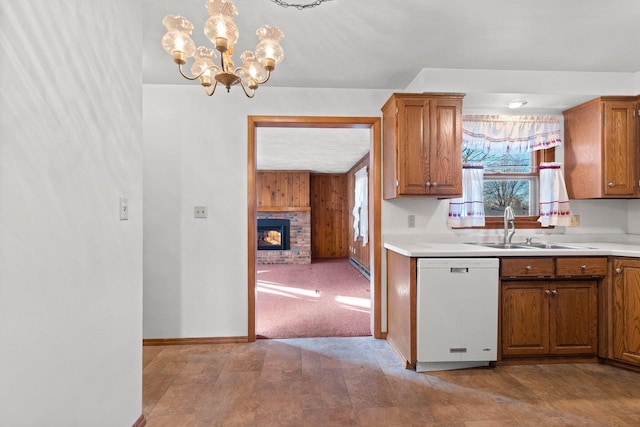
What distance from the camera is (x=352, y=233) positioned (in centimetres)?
754

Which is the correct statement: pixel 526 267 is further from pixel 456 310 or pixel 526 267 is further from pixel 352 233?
pixel 352 233

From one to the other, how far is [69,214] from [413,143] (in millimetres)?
2228

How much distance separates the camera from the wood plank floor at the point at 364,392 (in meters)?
1.77

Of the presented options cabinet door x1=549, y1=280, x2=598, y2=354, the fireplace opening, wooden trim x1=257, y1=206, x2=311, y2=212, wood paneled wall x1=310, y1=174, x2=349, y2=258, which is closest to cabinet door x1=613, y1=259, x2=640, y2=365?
cabinet door x1=549, y1=280, x2=598, y2=354

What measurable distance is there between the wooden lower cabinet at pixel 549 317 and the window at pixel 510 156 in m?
0.78

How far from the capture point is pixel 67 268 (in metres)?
1.13

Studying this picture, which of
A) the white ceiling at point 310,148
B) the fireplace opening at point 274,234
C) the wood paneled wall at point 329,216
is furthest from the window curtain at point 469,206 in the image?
the wood paneled wall at point 329,216

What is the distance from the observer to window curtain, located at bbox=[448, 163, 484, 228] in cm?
292

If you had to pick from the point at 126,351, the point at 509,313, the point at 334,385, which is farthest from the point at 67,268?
the point at 509,313

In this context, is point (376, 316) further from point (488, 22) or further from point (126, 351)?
point (488, 22)

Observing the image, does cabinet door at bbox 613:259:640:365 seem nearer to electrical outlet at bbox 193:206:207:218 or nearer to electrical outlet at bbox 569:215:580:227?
electrical outlet at bbox 569:215:580:227

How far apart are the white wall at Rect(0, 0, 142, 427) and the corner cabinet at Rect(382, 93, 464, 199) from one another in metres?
1.82

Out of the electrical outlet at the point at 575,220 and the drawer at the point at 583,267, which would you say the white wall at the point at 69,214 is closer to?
the drawer at the point at 583,267

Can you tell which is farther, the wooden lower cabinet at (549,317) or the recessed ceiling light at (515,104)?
the recessed ceiling light at (515,104)
